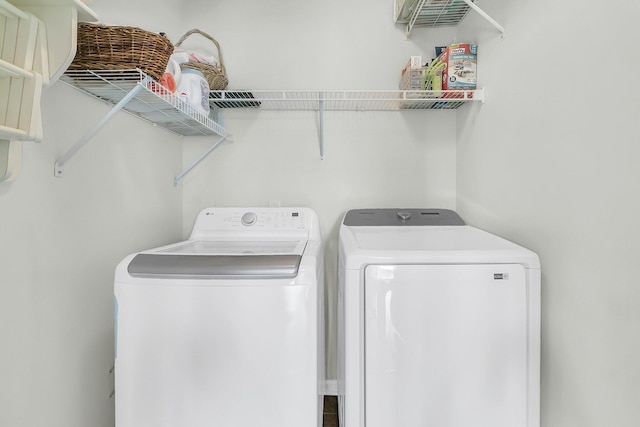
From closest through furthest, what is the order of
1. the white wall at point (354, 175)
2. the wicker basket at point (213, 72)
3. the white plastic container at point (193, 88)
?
1. the white wall at point (354, 175)
2. the white plastic container at point (193, 88)
3. the wicker basket at point (213, 72)

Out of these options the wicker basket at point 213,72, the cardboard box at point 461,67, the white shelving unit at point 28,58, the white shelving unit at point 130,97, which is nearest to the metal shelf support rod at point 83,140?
the white shelving unit at point 130,97

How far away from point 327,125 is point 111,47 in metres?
1.20

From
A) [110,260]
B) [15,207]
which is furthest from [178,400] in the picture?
[15,207]

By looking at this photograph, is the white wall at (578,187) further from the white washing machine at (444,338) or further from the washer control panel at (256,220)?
the washer control panel at (256,220)

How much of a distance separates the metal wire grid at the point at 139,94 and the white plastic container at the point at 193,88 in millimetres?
41

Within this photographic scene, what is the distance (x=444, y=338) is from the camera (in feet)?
3.43

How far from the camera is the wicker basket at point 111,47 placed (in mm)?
962

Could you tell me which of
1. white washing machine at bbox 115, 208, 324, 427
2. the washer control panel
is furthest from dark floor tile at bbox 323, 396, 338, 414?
the washer control panel

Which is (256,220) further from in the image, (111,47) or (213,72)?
(111,47)

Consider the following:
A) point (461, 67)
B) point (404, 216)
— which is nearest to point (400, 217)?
point (404, 216)

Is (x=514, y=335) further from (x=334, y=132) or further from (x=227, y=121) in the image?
(x=227, y=121)

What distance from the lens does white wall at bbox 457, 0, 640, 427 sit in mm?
817

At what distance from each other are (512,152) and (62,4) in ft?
5.03

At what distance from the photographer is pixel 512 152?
1333 millimetres
